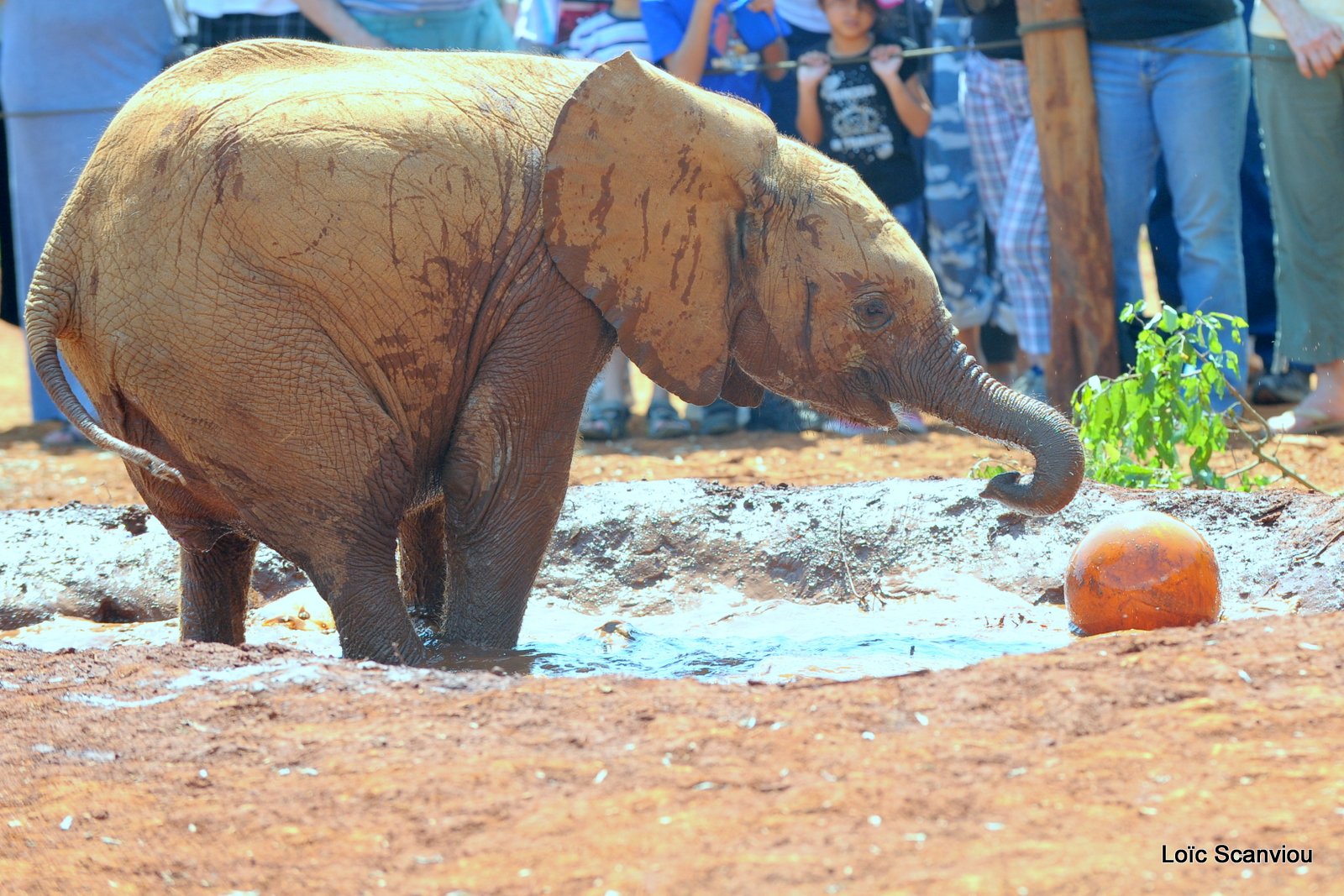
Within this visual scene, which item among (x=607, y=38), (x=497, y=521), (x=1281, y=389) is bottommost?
(x=1281, y=389)

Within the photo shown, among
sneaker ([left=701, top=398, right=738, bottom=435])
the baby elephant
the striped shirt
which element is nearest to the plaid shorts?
the striped shirt

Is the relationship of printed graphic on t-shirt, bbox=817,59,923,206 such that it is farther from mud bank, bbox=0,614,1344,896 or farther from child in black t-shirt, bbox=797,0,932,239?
mud bank, bbox=0,614,1344,896

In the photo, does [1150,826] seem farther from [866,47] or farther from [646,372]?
[866,47]

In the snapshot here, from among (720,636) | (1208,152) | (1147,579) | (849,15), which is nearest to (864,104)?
(849,15)

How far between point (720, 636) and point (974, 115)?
4.13 m

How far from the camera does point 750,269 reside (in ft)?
16.2

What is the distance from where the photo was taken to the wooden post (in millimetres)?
8094

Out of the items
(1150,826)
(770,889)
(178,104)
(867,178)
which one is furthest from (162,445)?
(867,178)

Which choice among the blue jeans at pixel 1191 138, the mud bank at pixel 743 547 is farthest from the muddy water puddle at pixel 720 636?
the blue jeans at pixel 1191 138

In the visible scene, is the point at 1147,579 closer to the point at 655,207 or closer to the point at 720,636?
the point at 720,636

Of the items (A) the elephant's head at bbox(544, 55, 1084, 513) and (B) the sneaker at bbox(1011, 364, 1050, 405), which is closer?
(A) the elephant's head at bbox(544, 55, 1084, 513)

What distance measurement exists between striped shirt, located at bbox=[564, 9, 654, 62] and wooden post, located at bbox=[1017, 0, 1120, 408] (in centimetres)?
185

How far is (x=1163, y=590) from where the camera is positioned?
463 cm

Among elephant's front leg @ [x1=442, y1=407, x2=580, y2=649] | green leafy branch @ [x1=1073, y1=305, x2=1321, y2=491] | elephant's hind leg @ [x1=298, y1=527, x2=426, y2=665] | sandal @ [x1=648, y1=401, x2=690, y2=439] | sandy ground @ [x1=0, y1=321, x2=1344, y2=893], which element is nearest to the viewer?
sandy ground @ [x1=0, y1=321, x2=1344, y2=893]
